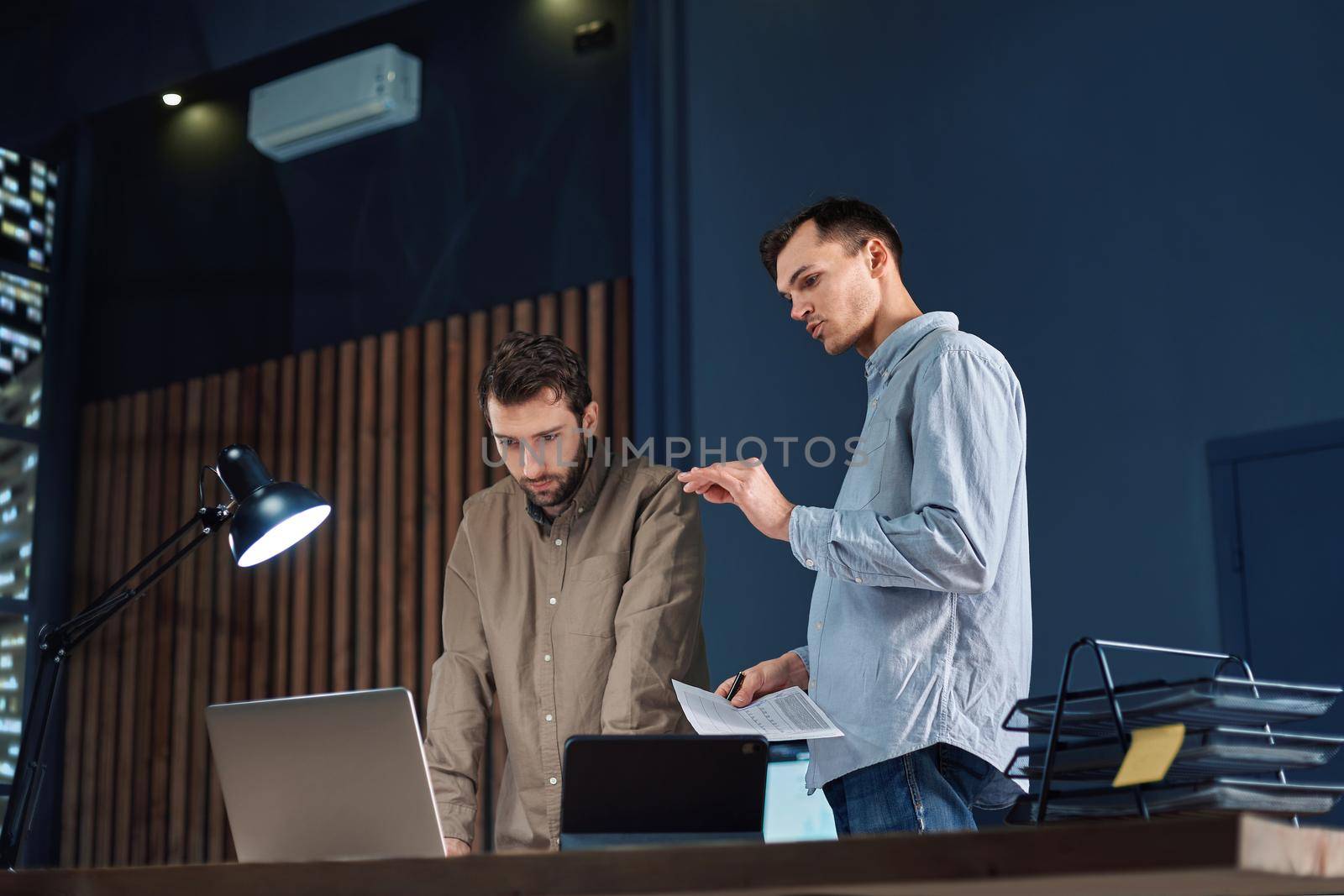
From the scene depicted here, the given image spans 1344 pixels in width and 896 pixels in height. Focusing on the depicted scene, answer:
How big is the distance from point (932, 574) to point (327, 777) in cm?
83

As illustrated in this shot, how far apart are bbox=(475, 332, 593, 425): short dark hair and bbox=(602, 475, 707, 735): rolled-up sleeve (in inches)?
10.9

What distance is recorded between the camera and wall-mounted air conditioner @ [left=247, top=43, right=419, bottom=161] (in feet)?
17.7

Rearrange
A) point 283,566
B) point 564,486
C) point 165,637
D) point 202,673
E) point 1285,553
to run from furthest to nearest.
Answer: point 165,637
point 202,673
point 283,566
point 1285,553
point 564,486

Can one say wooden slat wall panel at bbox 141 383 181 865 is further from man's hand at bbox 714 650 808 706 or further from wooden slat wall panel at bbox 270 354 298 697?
man's hand at bbox 714 650 808 706

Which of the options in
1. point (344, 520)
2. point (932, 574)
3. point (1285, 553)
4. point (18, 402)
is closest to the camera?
point (932, 574)

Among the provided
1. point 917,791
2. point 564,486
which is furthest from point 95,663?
point 917,791

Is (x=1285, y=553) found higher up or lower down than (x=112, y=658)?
higher up

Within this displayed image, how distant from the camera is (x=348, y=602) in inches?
207

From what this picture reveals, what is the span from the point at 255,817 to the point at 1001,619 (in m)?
1.05

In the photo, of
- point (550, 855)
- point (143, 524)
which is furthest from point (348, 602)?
point (550, 855)

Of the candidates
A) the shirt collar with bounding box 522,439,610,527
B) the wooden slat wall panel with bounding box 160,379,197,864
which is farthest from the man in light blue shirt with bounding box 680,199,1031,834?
the wooden slat wall panel with bounding box 160,379,197,864

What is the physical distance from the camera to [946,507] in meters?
1.81

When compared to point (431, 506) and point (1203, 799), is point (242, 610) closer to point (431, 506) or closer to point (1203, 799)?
point (431, 506)

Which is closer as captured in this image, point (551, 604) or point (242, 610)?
point (551, 604)
